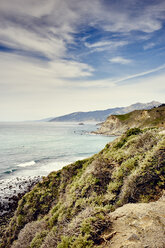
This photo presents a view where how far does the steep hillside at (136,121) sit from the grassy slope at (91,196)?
79.0 meters

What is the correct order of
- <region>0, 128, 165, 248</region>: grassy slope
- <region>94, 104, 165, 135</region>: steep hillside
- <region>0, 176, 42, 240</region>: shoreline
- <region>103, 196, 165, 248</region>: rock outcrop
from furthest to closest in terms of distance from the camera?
<region>94, 104, 165, 135</region>: steep hillside < <region>0, 176, 42, 240</region>: shoreline < <region>0, 128, 165, 248</region>: grassy slope < <region>103, 196, 165, 248</region>: rock outcrop

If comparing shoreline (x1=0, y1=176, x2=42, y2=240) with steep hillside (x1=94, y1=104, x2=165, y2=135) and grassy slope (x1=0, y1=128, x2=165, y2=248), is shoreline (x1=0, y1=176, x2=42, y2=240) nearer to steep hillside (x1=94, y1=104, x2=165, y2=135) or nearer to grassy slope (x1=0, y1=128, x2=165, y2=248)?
grassy slope (x1=0, y1=128, x2=165, y2=248)

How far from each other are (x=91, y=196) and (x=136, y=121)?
103 m

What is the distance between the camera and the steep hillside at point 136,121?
88506 millimetres

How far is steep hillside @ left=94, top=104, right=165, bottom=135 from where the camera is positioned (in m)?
88.5

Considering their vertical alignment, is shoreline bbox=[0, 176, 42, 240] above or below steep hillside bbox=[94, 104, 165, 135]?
below

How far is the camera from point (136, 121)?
104062 mm

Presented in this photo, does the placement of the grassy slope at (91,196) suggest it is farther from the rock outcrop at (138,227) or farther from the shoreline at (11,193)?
the shoreline at (11,193)

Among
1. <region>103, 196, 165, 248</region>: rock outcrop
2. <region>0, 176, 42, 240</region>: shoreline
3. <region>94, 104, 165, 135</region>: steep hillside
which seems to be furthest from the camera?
<region>94, 104, 165, 135</region>: steep hillside

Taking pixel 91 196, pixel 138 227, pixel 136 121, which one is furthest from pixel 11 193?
pixel 136 121

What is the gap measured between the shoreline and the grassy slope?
6221mm

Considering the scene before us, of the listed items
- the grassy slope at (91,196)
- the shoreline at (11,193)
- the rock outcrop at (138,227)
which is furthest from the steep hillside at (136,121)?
the rock outcrop at (138,227)

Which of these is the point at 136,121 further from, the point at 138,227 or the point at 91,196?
the point at 138,227

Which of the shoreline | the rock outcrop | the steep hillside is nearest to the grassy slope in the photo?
the rock outcrop
